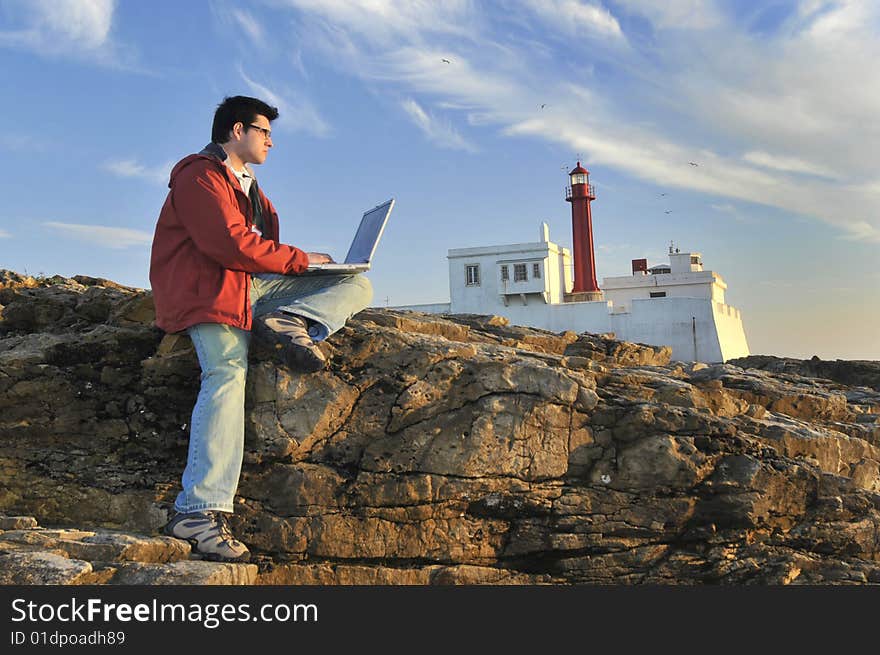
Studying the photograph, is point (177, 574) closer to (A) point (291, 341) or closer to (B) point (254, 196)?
(A) point (291, 341)

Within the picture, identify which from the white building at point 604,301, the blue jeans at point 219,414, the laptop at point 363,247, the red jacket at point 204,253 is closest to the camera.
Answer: the blue jeans at point 219,414

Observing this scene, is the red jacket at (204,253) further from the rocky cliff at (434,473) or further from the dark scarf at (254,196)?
the rocky cliff at (434,473)

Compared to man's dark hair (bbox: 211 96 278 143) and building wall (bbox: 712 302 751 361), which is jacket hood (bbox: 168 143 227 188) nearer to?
man's dark hair (bbox: 211 96 278 143)

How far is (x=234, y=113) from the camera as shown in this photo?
5348mm

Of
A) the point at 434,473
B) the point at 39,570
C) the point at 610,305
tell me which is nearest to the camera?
the point at 39,570

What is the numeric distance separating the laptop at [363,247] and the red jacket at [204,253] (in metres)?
0.43

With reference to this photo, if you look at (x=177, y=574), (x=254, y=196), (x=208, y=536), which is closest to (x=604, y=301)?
(x=254, y=196)

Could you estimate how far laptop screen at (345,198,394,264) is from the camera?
223 inches

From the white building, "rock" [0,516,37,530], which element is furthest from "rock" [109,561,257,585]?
the white building

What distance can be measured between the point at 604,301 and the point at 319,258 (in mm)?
40511

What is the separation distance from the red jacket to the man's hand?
12.7 inches

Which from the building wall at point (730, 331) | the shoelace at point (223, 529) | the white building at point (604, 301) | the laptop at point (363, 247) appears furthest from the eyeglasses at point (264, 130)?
the building wall at point (730, 331)

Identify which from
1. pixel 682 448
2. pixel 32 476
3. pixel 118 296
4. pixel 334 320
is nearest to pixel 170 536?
pixel 32 476

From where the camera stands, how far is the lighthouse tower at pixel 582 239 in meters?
48.0
